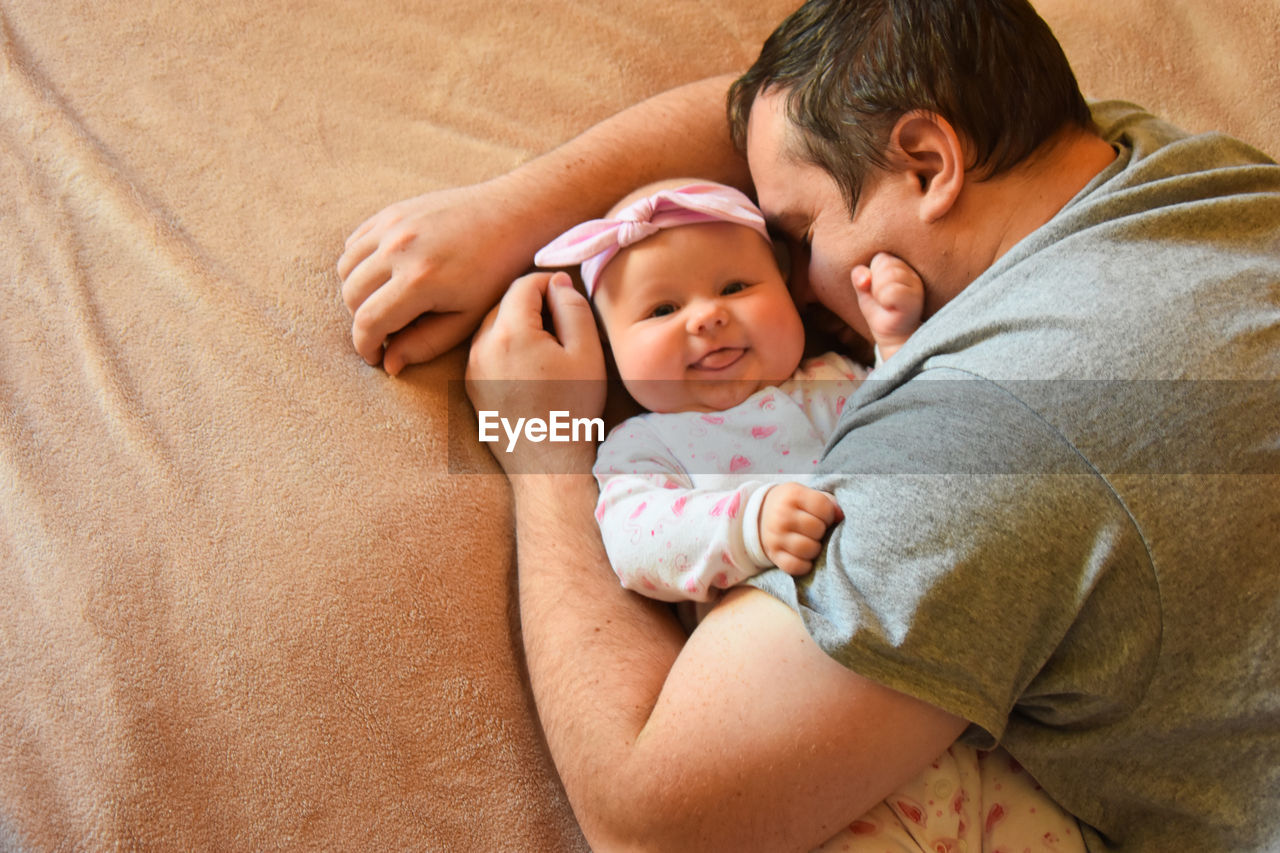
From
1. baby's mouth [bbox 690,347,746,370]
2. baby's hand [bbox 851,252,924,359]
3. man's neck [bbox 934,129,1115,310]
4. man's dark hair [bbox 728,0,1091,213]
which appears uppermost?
man's dark hair [bbox 728,0,1091,213]

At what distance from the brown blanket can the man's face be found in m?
0.40

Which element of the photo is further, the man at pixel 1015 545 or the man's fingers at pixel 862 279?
the man's fingers at pixel 862 279

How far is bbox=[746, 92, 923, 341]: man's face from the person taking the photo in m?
1.11

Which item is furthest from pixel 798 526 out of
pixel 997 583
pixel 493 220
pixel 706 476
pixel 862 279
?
pixel 493 220

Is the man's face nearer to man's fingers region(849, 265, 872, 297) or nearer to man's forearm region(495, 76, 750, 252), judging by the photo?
man's fingers region(849, 265, 872, 297)

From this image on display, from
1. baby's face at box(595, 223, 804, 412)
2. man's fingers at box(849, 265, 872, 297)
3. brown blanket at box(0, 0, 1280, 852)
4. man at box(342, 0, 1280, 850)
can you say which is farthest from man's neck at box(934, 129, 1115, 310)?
brown blanket at box(0, 0, 1280, 852)

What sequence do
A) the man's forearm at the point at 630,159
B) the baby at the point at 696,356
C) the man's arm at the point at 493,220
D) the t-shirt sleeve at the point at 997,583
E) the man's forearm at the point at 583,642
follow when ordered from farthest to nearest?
the man's forearm at the point at 630,159
the man's arm at the point at 493,220
the baby at the point at 696,356
the man's forearm at the point at 583,642
the t-shirt sleeve at the point at 997,583

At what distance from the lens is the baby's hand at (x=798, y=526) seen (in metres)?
0.86

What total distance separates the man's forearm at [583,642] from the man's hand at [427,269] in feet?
0.74

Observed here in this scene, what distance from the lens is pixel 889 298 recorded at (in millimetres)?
1093

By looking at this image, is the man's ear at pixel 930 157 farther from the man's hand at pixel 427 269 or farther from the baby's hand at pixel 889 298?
the man's hand at pixel 427 269

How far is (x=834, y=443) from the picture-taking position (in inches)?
38.8

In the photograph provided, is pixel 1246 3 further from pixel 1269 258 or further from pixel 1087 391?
pixel 1087 391

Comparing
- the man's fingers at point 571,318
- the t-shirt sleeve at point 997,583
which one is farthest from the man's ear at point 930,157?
the man's fingers at point 571,318
